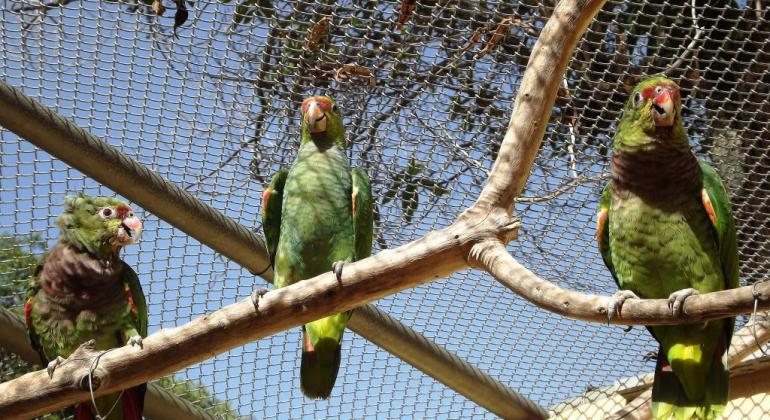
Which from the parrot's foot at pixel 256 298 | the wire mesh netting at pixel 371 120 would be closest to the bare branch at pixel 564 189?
the wire mesh netting at pixel 371 120

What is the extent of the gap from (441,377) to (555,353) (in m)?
0.65

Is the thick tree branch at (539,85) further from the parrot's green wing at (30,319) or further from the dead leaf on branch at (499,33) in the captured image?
the parrot's green wing at (30,319)

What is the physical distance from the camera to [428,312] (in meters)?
3.70

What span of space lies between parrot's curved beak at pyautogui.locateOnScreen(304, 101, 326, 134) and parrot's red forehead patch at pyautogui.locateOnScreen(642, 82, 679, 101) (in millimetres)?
1103

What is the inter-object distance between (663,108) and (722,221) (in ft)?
1.27

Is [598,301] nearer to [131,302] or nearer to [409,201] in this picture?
[409,201]

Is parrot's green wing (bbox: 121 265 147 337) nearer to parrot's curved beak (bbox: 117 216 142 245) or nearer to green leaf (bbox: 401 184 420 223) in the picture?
parrot's curved beak (bbox: 117 216 142 245)

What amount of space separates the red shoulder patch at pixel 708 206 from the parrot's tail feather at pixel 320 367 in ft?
4.02

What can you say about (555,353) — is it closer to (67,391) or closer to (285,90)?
(285,90)

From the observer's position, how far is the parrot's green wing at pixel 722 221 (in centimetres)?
279

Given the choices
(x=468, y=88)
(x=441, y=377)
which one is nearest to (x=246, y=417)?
(x=441, y=377)

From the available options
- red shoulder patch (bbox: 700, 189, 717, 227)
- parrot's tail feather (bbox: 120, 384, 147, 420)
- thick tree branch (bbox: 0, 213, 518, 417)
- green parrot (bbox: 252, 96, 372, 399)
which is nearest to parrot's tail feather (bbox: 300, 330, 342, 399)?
green parrot (bbox: 252, 96, 372, 399)

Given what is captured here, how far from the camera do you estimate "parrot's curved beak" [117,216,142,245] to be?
3.22 metres

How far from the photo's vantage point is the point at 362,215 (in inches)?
125
